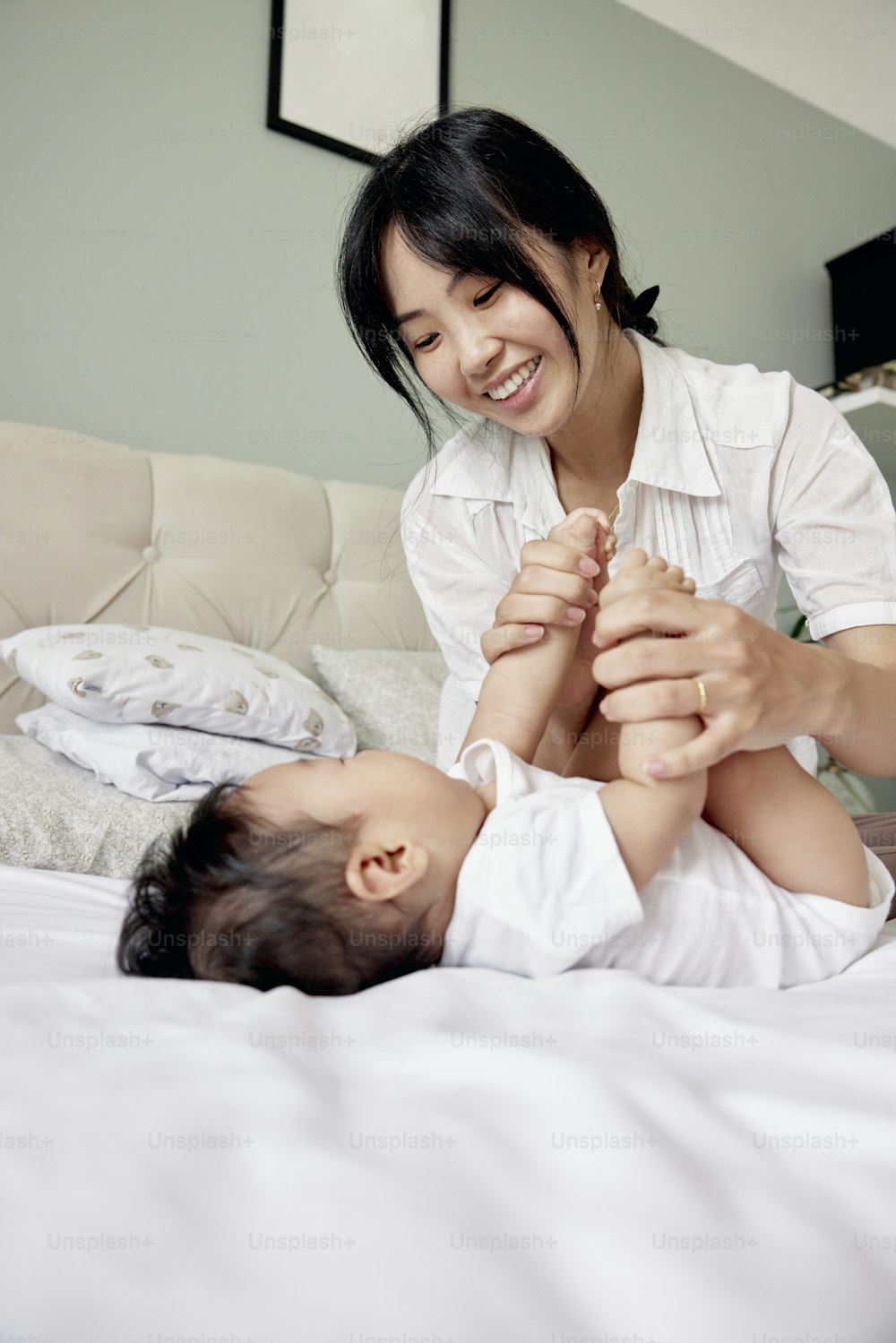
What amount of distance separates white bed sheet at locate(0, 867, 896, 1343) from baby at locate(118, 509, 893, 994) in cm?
11

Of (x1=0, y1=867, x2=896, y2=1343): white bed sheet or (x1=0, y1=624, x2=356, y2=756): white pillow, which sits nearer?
(x1=0, y1=867, x2=896, y2=1343): white bed sheet

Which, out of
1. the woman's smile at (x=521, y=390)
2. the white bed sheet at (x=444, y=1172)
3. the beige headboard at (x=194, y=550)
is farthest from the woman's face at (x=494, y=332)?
the beige headboard at (x=194, y=550)

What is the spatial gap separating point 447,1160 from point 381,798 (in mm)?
378

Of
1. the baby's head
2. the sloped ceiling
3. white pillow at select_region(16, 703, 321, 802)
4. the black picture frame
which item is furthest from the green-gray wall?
the baby's head

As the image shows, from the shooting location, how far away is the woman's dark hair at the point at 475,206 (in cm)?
106

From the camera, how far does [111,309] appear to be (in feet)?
6.67

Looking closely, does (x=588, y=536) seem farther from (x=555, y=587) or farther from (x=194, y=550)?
(x=194, y=550)

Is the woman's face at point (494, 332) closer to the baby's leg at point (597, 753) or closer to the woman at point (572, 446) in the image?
the woman at point (572, 446)

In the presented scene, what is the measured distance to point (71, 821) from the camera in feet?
4.18

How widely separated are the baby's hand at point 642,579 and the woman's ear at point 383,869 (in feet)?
0.87

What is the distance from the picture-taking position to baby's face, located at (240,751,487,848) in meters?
0.79

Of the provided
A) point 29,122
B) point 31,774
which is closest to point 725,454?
point 31,774

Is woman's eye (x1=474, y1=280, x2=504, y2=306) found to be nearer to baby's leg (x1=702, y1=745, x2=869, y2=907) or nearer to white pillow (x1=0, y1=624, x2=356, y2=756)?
baby's leg (x1=702, y1=745, x2=869, y2=907)

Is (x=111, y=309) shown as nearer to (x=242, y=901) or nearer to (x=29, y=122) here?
(x=29, y=122)
